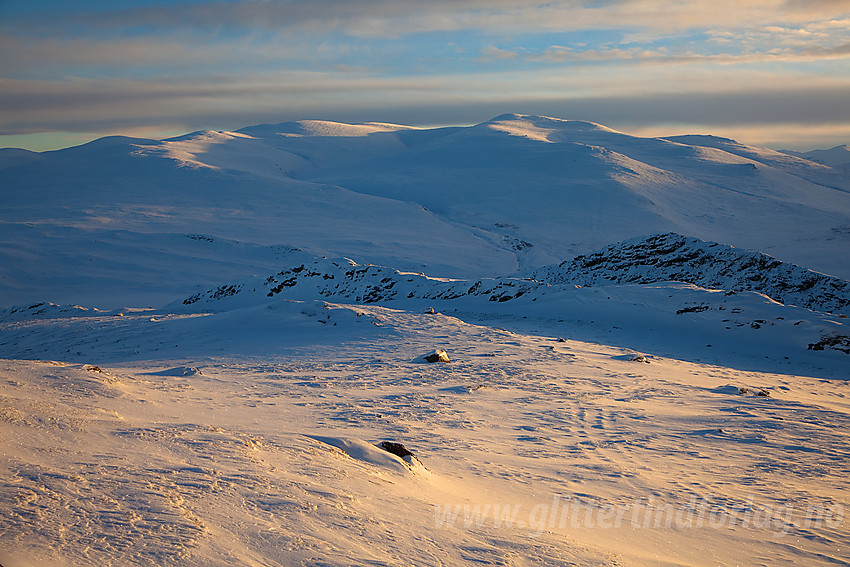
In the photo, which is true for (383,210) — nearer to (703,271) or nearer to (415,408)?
(703,271)

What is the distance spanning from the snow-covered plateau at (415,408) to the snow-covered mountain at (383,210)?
2.07 ft

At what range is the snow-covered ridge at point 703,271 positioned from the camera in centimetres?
2253

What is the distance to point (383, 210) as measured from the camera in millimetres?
60938

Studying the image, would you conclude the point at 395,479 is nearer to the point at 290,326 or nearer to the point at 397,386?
the point at 397,386

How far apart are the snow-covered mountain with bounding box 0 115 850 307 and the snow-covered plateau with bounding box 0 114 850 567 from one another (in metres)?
0.63

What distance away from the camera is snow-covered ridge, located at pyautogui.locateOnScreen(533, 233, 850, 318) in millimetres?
22531

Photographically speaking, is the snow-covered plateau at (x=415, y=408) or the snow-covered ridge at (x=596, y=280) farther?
the snow-covered ridge at (x=596, y=280)

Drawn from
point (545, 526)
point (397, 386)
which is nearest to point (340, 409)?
point (397, 386)

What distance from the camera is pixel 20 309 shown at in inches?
960

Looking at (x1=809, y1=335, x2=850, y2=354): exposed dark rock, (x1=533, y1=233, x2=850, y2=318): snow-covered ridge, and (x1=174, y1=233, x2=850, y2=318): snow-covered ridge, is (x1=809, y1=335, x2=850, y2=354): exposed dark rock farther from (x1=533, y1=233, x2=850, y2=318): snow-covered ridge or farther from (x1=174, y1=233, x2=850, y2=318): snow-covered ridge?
(x1=174, y1=233, x2=850, y2=318): snow-covered ridge

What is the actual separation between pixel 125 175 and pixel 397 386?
71.1 m

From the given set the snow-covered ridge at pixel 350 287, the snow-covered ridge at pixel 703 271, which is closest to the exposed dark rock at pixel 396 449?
the snow-covered ridge at pixel 350 287

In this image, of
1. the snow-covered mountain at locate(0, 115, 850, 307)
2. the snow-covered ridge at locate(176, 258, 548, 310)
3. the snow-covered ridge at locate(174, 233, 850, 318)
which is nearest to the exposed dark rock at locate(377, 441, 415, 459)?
the snow-covered ridge at locate(174, 233, 850, 318)

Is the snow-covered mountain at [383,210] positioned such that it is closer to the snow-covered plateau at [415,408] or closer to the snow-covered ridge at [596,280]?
the snow-covered plateau at [415,408]
